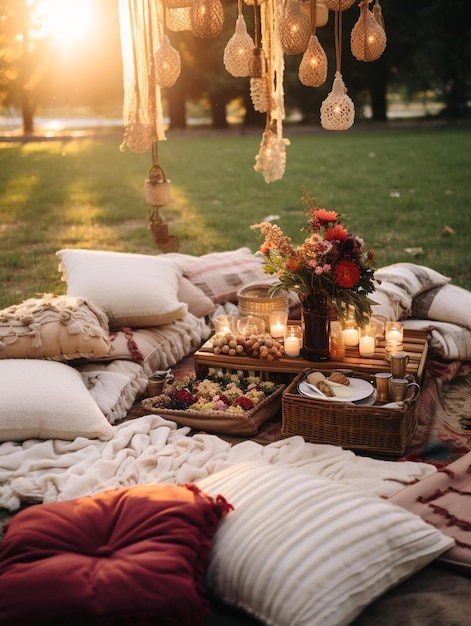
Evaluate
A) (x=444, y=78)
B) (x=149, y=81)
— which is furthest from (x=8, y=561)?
(x=444, y=78)

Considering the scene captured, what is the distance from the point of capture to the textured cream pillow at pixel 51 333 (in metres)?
3.85

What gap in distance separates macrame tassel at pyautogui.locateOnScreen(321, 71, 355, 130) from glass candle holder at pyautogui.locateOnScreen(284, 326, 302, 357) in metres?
1.03

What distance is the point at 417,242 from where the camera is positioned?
7477 millimetres

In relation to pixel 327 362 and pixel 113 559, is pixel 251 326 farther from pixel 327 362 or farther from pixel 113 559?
pixel 113 559

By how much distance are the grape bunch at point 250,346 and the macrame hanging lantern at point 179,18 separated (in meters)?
1.73

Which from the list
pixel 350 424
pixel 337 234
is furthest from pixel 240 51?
pixel 350 424

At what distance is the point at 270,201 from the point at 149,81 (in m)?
5.71

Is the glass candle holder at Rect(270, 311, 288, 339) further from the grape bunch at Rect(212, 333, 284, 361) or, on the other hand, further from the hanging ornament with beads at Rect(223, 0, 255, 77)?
the hanging ornament with beads at Rect(223, 0, 255, 77)

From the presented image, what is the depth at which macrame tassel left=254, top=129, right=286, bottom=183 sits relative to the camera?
4.24 meters

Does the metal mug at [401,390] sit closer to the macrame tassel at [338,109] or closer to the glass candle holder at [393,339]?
the glass candle holder at [393,339]

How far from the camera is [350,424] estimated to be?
3.47 m

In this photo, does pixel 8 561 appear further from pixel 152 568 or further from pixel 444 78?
pixel 444 78

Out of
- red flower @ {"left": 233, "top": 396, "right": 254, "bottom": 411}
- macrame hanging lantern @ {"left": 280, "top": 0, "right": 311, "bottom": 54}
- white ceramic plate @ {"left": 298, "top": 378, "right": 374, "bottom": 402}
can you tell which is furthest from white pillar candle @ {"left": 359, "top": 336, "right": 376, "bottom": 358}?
macrame hanging lantern @ {"left": 280, "top": 0, "right": 311, "bottom": 54}

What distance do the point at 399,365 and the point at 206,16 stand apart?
1.84m
